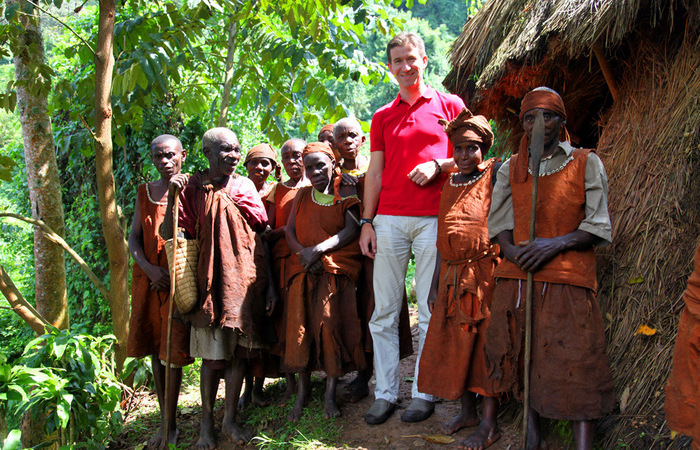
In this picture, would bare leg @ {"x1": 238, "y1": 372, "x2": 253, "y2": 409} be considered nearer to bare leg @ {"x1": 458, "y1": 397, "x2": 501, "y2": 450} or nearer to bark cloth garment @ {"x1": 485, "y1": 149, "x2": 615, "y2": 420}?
bare leg @ {"x1": 458, "y1": 397, "x2": 501, "y2": 450}

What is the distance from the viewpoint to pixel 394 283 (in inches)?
143

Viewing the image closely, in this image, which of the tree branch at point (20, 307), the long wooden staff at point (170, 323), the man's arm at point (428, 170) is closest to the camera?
the long wooden staff at point (170, 323)

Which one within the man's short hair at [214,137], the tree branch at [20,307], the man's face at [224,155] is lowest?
the tree branch at [20,307]

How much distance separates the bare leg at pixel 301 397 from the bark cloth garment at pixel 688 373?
2.38m

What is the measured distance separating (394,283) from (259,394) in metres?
1.54

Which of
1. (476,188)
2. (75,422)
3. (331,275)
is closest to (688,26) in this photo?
(476,188)

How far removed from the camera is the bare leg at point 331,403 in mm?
3707

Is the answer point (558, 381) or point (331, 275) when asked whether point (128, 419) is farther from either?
point (558, 381)

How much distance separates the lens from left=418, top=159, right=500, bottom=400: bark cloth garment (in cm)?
320

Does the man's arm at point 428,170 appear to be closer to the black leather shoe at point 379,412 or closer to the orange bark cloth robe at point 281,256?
the orange bark cloth robe at point 281,256

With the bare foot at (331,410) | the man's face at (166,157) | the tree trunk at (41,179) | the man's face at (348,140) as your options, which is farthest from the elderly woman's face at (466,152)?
the tree trunk at (41,179)

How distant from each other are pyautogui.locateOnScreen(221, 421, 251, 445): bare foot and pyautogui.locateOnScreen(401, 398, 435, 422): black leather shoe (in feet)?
3.37

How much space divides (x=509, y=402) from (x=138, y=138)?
19.3ft

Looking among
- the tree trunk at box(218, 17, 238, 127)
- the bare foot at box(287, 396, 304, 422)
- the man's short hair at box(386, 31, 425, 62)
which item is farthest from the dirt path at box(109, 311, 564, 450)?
A: the tree trunk at box(218, 17, 238, 127)
